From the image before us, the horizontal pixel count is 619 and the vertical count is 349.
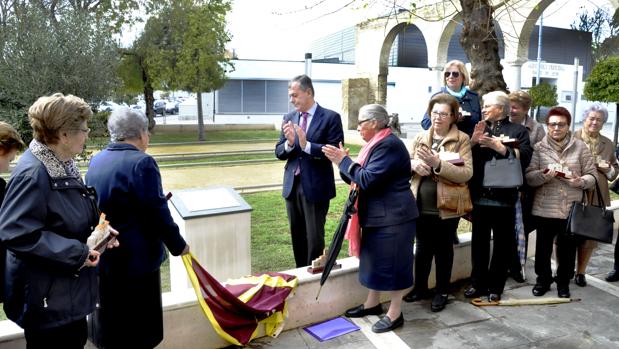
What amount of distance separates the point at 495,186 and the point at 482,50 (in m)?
3.11

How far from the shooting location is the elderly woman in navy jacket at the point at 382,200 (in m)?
3.59

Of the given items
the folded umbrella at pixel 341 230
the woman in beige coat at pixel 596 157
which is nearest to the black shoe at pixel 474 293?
the woman in beige coat at pixel 596 157

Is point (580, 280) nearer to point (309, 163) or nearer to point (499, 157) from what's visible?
point (499, 157)

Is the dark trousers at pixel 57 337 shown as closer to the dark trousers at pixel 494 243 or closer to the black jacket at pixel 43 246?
the black jacket at pixel 43 246

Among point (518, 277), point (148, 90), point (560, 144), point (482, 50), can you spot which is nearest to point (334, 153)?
point (560, 144)

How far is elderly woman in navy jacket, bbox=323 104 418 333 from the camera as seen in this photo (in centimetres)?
359

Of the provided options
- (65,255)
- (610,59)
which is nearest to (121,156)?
(65,255)

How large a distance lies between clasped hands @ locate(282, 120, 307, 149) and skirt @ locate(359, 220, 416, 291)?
928 mm

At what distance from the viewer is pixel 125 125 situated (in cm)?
284

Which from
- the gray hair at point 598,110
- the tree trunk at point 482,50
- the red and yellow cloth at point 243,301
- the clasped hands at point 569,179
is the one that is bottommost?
the red and yellow cloth at point 243,301

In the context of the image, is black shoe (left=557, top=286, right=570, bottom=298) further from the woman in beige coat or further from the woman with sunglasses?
the woman with sunglasses

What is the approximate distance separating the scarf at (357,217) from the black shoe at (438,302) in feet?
2.68

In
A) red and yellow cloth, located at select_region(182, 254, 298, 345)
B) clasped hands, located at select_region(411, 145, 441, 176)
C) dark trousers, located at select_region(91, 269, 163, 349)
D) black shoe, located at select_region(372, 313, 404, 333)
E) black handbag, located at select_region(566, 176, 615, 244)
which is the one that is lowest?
black shoe, located at select_region(372, 313, 404, 333)

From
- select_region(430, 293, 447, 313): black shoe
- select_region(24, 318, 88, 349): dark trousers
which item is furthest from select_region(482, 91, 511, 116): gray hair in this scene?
select_region(24, 318, 88, 349): dark trousers
